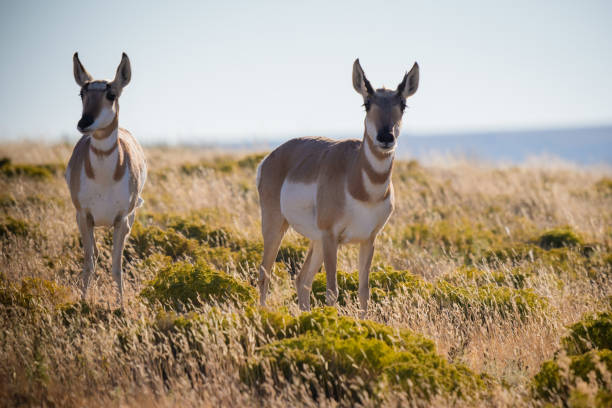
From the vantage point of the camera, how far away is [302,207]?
6258mm

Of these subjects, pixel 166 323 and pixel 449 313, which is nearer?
pixel 166 323

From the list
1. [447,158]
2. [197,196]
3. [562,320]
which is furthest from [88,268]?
[447,158]

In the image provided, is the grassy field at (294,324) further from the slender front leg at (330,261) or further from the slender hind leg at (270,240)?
the slender hind leg at (270,240)

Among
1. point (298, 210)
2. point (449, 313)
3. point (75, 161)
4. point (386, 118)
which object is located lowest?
point (449, 313)

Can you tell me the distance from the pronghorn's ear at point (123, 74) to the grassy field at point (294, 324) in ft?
7.75

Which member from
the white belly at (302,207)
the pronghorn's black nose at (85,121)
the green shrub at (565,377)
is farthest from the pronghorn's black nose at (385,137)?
the pronghorn's black nose at (85,121)

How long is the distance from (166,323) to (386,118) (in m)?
2.81

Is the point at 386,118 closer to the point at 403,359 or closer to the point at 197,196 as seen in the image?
the point at 403,359

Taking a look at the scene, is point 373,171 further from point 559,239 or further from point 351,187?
point 559,239

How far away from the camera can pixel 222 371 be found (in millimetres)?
4422

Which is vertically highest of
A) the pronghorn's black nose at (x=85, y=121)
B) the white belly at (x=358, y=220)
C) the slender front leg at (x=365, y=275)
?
the pronghorn's black nose at (x=85, y=121)

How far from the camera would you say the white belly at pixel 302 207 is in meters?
6.18

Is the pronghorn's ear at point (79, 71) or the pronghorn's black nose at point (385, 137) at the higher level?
the pronghorn's ear at point (79, 71)

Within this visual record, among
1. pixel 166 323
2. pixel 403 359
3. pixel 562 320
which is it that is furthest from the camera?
pixel 562 320
